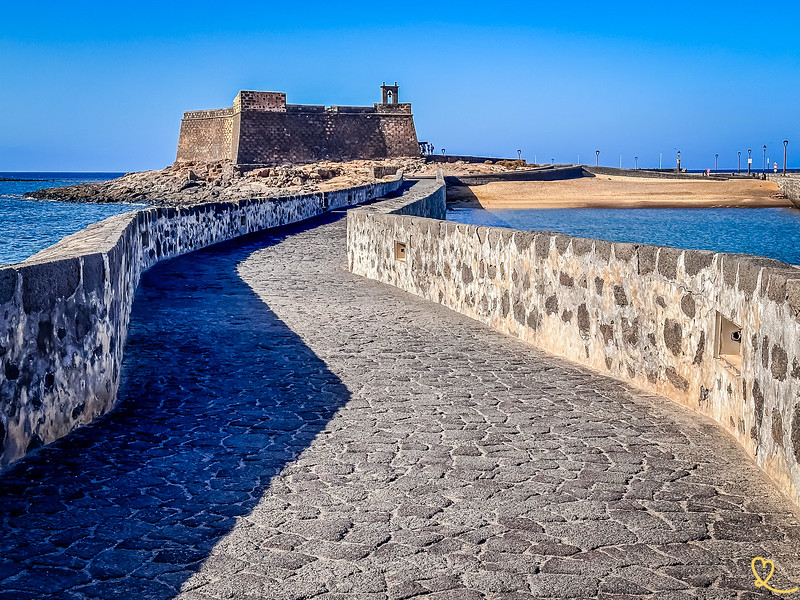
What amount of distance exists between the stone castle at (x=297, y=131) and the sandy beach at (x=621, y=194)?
1696cm

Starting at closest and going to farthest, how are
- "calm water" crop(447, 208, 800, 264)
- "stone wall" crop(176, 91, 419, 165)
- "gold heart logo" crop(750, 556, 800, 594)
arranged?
"gold heart logo" crop(750, 556, 800, 594), "calm water" crop(447, 208, 800, 264), "stone wall" crop(176, 91, 419, 165)

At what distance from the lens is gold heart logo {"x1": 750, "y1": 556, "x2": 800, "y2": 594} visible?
2963mm

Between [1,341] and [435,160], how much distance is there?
226 feet

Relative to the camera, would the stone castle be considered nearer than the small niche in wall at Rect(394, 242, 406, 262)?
No

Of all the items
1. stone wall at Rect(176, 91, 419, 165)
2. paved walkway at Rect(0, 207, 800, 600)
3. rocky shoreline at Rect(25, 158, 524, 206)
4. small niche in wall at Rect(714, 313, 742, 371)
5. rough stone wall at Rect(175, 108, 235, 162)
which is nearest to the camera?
paved walkway at Rect(0, 207, 800, 600)

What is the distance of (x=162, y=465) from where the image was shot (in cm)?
433

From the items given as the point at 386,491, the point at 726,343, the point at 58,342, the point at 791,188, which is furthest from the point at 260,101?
the point at 386,491

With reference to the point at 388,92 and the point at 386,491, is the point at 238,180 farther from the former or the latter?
the point at 386,491

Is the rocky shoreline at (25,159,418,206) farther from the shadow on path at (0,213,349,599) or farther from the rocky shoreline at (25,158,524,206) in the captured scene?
the shadow on path at (0,213,349,599)

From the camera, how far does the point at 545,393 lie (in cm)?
575

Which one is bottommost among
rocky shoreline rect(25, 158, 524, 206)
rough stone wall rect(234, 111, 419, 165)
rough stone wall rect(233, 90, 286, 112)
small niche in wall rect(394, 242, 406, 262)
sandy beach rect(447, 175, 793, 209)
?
small niche in wall rect(394, 242, 406, 262)

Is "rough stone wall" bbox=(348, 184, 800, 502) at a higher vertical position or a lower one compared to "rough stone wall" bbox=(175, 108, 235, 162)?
lower

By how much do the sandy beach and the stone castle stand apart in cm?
1696

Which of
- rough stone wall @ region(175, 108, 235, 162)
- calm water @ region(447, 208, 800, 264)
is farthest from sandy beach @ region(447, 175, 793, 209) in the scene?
rough stone wall @ region(175, 108, 235, 162)
